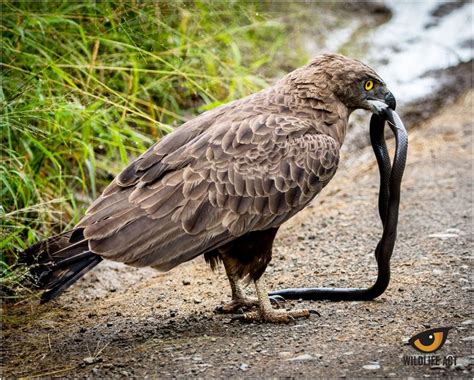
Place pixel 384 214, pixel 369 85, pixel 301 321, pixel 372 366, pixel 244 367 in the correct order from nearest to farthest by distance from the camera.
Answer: pixel 372 366 → pixel 244 367 → pixel 301 321 → pixel 384 214 → pixel 369 85

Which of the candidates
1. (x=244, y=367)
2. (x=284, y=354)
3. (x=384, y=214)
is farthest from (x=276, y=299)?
(x=244, y=367)

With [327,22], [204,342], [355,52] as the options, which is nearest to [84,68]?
[204,342]

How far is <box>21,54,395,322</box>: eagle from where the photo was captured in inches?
179

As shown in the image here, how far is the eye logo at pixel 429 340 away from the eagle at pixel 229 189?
81 centimetres

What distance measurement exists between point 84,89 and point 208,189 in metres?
1.95

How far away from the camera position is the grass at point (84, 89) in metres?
5.57

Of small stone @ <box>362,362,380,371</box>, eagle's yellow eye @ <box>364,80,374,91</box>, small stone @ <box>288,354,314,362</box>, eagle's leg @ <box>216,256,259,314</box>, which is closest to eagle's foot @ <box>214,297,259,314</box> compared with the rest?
eagle's leg @ <box>216,256,259,314</box>

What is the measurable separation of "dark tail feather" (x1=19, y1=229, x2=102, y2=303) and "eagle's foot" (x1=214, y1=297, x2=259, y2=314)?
920mm

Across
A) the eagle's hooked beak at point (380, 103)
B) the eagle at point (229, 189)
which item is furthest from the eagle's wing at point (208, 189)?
the eagle's hooked beak at point (380, 103)

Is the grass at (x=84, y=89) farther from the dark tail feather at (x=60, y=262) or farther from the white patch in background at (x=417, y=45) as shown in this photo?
the white patch in background at (x=417, y=45)

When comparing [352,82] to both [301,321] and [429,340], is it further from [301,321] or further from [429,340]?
[429,340]

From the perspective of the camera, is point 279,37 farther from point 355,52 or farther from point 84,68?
point 84,68

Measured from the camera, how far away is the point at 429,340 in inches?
165

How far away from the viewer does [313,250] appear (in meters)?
6.05
